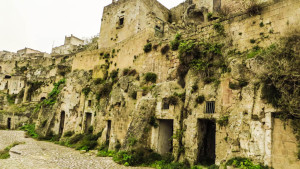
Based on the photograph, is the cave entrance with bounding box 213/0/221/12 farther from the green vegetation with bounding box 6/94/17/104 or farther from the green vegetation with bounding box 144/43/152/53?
the green vegetation with bounding box 6/94/17/104

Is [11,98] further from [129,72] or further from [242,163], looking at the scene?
[242,163]

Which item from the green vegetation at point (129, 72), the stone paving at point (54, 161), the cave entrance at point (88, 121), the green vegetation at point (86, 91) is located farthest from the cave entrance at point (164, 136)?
the green vegetation at point (86, 91)

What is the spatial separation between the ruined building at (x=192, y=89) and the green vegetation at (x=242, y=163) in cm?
21

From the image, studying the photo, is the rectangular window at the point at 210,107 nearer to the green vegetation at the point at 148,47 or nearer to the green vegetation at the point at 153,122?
the green vegetation at the point at 153,122

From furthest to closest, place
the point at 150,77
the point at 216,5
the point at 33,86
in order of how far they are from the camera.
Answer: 1. the point at 33,86
2. the point at 216,5
3. the point at 150,77

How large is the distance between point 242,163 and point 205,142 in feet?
9.94

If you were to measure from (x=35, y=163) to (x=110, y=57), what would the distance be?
39.1 feet

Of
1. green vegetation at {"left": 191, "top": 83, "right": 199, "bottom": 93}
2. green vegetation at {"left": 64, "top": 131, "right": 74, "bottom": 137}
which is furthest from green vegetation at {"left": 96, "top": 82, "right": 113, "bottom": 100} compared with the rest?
green vegetation at {"left": 191, "top": 83, "right": 199, "bottom": 93}

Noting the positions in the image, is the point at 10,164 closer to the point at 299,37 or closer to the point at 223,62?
the point at 223,62

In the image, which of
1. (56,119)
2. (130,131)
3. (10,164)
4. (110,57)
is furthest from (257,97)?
(56,119)

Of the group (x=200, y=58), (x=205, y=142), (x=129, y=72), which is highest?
(x=129, y=72)

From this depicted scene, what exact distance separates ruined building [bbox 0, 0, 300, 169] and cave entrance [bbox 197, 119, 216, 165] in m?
0.05

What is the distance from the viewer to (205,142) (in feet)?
34.6

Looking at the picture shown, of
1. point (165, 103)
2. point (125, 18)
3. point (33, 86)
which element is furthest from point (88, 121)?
point (33, 86)
